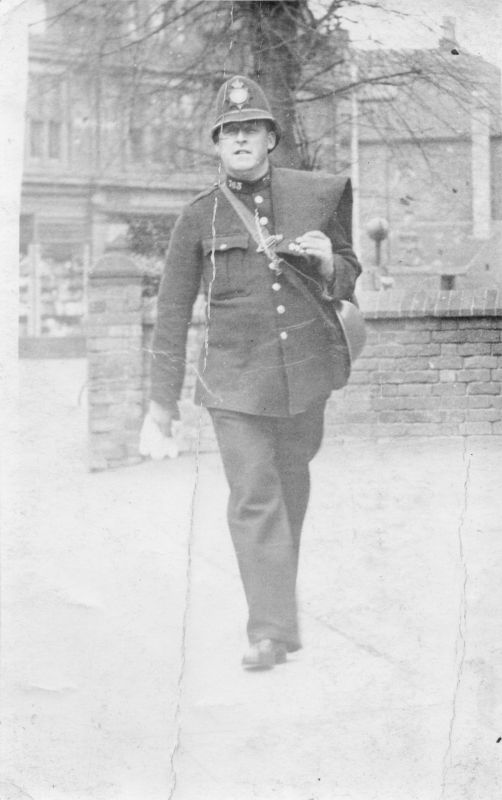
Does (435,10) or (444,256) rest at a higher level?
(435,10)

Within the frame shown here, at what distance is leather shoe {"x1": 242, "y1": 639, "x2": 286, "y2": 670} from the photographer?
421cm

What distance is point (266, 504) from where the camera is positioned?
4.22 m

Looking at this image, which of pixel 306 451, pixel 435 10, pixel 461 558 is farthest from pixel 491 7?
pixel 461 558

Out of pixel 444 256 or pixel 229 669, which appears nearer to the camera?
pixel 229 669

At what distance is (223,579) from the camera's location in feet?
14.2

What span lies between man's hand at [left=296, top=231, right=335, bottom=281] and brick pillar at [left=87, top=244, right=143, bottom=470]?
765 mm

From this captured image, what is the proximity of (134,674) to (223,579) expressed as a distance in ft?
1.64

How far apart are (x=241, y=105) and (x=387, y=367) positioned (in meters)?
1.23

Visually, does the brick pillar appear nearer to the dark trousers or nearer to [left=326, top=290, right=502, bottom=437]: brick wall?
the dark trousers

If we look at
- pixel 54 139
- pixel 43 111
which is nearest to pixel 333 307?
pixel 54 139

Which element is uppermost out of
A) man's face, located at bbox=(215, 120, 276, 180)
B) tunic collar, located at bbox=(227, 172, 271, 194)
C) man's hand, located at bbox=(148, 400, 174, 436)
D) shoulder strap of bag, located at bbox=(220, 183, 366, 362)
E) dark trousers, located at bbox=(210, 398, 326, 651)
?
man's face, located at bbox=(215, 120, 276, 180)

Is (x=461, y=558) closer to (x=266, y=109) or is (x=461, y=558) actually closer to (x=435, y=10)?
(x=266, y=109)

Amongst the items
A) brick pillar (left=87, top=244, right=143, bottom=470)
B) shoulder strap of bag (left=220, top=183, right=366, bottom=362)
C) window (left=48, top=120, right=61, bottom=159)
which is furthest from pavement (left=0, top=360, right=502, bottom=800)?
window (left=48, top=120, right=61, bottom=159)

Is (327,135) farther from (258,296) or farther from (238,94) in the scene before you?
(258,296)
